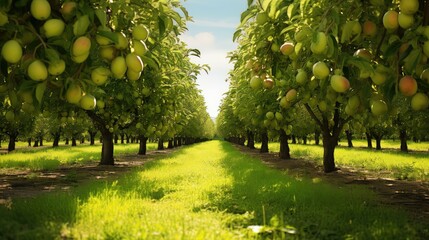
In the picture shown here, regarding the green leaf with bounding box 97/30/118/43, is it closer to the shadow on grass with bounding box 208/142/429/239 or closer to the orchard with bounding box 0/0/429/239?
the orchard with bounding box 0/0/429/239

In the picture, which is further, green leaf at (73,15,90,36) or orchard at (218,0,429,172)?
orchard at (218,0,429,172)

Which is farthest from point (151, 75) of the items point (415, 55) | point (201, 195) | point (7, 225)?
point (415, 55)

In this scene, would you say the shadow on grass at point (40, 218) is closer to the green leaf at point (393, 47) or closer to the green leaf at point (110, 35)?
the green leaf at point (110, 35)

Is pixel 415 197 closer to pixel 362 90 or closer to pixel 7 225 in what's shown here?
pixel 362 90

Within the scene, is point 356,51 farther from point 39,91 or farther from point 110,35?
point 39,91

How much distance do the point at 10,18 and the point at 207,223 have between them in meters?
3.65

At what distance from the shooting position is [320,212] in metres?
6.23

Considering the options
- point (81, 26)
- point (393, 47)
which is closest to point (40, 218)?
point (81, 26)

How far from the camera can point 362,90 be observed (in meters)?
3.78

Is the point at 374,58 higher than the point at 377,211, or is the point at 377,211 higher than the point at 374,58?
the point at 374,58

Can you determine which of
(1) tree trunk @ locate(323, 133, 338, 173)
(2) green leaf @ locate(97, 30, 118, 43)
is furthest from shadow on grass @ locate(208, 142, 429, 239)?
(1) tree trunk @ locate(323, 133, 338, 173)

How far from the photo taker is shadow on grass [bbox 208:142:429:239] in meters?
5.03

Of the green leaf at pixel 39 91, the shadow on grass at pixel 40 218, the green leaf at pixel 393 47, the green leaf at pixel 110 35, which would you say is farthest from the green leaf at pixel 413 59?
the shadow on grass at pixel 40 218

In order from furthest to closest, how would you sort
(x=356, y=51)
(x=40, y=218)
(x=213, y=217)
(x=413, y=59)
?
(x=213, y=217), (x=40, y=218), (x=356, y=51), (x=413, y=59)
